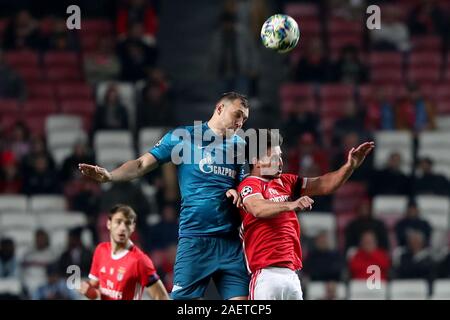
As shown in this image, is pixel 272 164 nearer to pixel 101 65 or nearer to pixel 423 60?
pixel 101 65

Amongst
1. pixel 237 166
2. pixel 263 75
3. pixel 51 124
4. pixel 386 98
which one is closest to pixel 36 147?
pixel 51 124

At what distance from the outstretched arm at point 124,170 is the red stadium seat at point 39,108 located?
9108mm

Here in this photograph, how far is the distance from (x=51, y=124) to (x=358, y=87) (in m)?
4.61

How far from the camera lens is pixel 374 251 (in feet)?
52.1

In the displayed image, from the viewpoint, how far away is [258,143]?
9531mm

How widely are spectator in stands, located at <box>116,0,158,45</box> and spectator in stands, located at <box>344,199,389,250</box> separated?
5001mm

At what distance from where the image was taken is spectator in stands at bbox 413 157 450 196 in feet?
56.2

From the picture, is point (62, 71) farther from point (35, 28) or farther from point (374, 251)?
point (374, 251)

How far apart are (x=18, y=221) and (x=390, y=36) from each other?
670 centimetres

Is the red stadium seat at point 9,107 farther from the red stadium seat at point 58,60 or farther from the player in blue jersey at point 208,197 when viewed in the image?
the player in blue jersey at point 208,197

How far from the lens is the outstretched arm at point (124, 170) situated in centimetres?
912

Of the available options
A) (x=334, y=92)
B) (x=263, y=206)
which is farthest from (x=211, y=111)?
(x=263, y=206)

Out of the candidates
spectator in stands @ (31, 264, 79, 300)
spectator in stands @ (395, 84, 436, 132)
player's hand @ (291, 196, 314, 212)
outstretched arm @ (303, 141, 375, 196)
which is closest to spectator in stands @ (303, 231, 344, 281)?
spectator in stands @ (31, 264, 79, 300)
